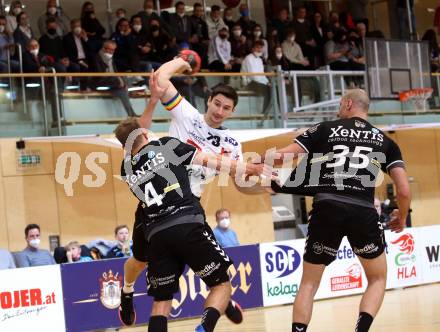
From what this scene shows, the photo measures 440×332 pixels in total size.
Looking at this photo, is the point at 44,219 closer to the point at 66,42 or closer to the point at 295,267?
the point at 66,42

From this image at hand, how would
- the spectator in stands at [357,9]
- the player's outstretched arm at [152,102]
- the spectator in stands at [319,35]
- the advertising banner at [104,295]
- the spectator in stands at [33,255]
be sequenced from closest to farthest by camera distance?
the player's outstretched arm at [152,102] < the advertising banner at [104,295] < the spectator in stands at [33,255] < the spectator in stands at [319,35] < the spectator in stands at [357,9]

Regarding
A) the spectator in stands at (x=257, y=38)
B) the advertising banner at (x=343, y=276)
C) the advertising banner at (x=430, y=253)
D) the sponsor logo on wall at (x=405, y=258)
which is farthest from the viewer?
the spectator in stands at (x=257, y=38)

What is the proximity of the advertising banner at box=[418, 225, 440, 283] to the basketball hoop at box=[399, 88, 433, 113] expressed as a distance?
3129 mm

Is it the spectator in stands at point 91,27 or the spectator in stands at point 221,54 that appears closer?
the spectator in stands at point 91,27

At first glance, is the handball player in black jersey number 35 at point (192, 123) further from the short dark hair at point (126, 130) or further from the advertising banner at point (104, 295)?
the advertising banner at point (104, 295)

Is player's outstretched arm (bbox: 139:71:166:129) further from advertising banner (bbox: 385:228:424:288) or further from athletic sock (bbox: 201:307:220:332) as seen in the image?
advertising banner (bbox: 385:228:424:288)

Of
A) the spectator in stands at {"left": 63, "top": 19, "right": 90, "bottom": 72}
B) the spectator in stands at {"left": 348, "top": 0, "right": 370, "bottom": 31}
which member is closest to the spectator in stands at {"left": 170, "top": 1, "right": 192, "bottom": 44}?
the spectator in stands at {"left": 63, "top": 19, "right": 90, "bottom": 72}

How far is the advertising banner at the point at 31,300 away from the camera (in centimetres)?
1199

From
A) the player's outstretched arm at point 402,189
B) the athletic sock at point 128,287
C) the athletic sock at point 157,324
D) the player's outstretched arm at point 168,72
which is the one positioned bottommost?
the athletic sock at point 157,324

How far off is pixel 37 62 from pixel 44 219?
300 centimetres

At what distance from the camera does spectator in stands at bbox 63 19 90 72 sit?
17.6 m

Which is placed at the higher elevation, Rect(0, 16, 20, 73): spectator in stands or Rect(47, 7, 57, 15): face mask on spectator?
Rect(47, 7, 57, 15): face mask on spectator

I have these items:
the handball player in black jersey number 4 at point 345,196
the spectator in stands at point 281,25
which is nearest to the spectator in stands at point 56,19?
the spectator in stands at point 281,25

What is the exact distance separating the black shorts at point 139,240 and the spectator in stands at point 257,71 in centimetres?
977
